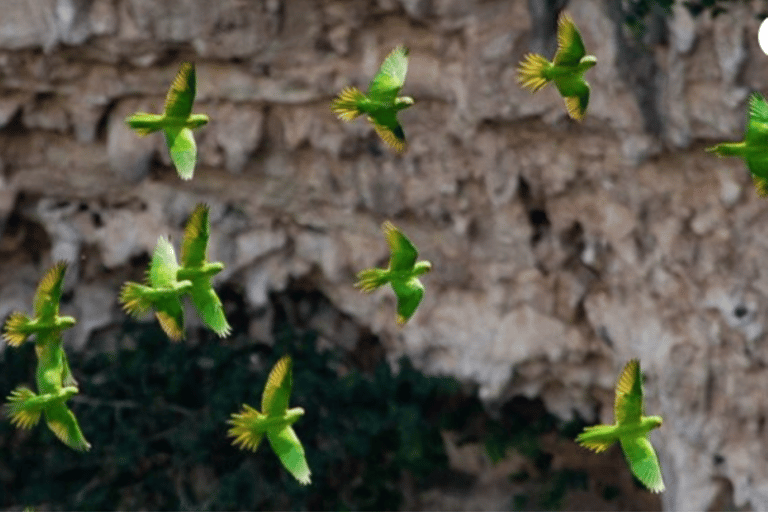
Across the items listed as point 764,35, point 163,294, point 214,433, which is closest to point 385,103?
point 163,294

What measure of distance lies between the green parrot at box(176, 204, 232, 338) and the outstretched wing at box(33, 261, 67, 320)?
30 centimetres

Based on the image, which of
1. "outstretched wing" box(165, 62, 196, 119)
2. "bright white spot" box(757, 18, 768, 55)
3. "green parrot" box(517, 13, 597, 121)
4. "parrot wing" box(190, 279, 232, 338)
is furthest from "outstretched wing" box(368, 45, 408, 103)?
"bright white spot" box(757, 18, 768, 55)

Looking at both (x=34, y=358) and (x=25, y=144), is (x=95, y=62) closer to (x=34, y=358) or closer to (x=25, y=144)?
(x=25, y=144)

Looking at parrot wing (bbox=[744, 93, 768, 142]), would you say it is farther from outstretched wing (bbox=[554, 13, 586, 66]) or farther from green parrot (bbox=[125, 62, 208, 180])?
green parrot (bbox=[125, 62, 208, 180])

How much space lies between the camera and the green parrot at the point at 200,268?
549 centimetres

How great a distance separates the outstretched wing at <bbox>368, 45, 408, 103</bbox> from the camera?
552 centimetres

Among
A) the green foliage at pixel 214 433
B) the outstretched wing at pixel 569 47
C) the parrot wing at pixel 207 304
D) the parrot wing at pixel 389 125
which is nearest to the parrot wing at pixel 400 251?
the parrot wing at pixel 389 125

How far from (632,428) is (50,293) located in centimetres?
141

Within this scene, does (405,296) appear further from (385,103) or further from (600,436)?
A: (600,436)

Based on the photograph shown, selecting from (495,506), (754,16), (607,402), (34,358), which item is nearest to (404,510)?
(495,506)

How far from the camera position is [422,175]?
7.68 m

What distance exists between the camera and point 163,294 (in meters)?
5.44

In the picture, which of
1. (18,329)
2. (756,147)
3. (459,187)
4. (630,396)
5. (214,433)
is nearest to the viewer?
(756,147)

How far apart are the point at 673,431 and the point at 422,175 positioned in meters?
1.20
